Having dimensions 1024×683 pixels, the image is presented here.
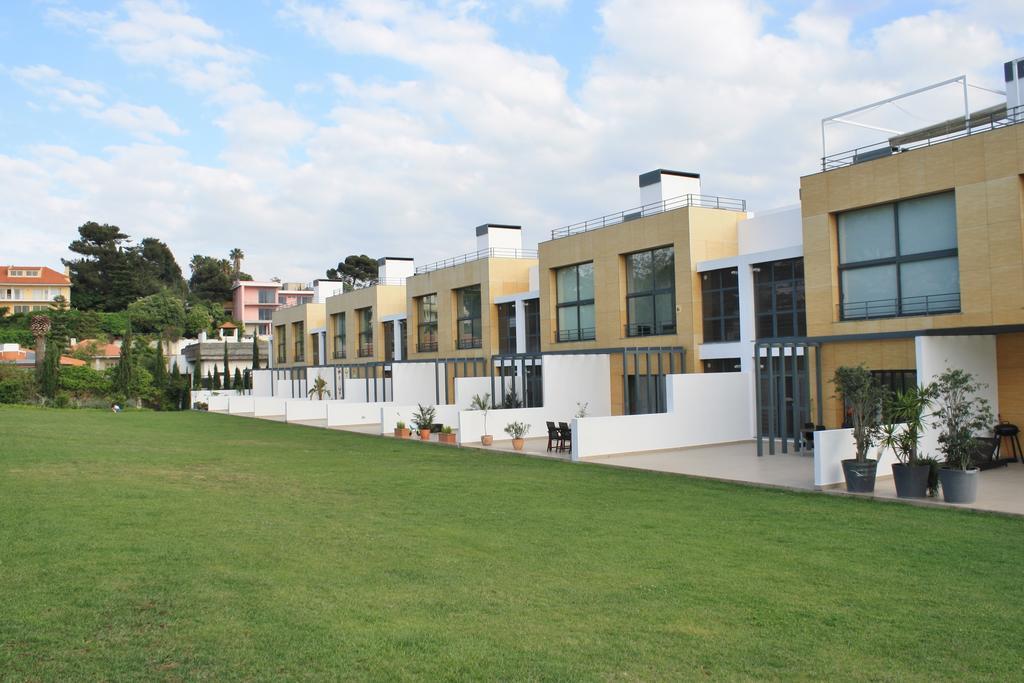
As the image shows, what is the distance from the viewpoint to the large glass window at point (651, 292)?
25875 millimetres

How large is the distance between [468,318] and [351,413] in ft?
24.2

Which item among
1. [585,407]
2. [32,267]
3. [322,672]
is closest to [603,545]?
[322,672]

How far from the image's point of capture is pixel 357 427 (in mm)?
32312

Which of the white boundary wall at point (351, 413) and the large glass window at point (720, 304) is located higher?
the large glass window at point (720, 304)

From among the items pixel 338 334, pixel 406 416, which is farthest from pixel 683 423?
pixel 338 334

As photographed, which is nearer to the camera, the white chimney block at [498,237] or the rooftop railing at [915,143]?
the rooftop railing at [915,143]

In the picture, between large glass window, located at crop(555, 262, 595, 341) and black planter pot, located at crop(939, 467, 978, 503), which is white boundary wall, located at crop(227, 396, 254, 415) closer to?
large glass window, located at crop(555, 262, 595, 341)

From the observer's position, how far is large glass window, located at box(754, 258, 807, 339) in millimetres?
22641

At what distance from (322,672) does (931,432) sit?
14.0 meters

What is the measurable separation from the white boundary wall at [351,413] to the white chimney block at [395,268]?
15262mm

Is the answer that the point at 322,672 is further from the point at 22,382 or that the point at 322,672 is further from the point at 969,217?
the point at 22,382

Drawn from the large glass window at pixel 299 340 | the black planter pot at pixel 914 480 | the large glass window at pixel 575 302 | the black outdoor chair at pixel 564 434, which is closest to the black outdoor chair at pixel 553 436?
the black outdoor chair at pixel 564 434

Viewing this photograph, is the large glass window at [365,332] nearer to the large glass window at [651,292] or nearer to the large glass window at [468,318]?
the large glass window at [468,318]

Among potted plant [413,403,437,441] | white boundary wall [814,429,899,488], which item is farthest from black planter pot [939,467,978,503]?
potted plant [413,403,437,441]
